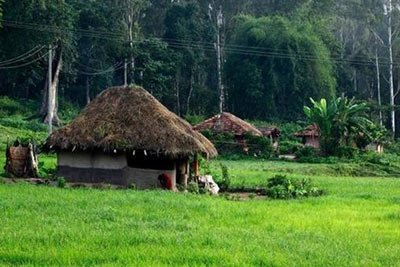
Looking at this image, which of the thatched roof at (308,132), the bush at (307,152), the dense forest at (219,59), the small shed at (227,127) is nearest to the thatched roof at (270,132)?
the small shed at (227,127)

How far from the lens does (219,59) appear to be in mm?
57156

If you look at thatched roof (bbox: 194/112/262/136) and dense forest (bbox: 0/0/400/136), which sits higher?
dense forest (bbox: 0/0/400/136)

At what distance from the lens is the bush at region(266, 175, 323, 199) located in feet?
69.4

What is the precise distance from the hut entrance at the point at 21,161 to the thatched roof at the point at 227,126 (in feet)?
73.2

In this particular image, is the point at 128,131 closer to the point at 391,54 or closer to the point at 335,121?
the point at 335,121

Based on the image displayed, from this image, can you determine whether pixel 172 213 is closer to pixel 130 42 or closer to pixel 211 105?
pixel 130 42

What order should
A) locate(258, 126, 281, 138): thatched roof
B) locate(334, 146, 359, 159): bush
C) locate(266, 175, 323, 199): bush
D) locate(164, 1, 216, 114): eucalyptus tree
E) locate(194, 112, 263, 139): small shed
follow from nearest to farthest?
locate(266, 175, 323, 199): bush
locate(334, 146, 359, 159): bush
locate(194, 112, 263, 139): small shed
locate(258, 126, 281, 138): thatched roof
locate(164, 1, 216, 114): eucalyptus tree

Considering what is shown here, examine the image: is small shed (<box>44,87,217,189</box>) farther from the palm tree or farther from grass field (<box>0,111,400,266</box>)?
the palm tree

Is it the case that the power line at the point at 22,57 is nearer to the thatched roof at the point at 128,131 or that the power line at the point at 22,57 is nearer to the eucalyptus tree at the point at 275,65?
the eucalyptus tree at the point at 275,65

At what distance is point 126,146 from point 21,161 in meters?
4.12

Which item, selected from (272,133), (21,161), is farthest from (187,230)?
(272,133)

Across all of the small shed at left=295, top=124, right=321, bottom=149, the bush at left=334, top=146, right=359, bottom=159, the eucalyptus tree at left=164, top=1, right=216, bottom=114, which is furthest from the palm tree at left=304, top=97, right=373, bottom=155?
the eucalyptus tree at left=164, top=1, right=216, bottom=114

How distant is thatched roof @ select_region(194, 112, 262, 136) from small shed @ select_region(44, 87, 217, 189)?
814 inches

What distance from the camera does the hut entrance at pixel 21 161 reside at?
898 inches
